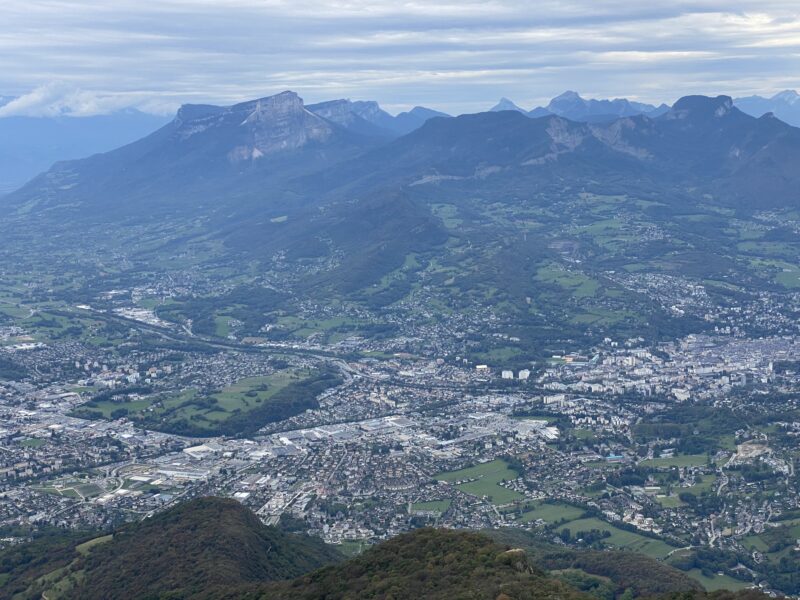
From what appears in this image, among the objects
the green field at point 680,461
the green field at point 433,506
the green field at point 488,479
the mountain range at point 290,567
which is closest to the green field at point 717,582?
the mountain range at point 290,567

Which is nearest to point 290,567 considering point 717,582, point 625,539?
point 625,539

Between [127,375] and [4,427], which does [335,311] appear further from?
[4,427]

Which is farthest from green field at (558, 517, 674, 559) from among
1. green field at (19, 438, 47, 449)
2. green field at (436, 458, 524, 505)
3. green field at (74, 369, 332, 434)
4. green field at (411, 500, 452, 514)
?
green field at (19, 438, 47, 449)

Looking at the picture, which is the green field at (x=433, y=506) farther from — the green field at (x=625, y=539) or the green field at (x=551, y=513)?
the green field at (x=625, y=539)

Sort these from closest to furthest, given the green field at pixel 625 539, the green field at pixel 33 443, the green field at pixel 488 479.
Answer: the green field at pixel 625 539, the green field at pixel 488 479, the green field at pixel 33 443

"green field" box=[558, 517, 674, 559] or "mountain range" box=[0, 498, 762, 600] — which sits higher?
"mountain range" box=[0, 498, 762, 600]

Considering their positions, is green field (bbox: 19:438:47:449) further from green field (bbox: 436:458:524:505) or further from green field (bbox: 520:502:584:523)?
green field (bbox: 520:502:584:523)

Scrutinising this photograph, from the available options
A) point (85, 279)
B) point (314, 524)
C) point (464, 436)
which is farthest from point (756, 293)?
point (85, 279)
